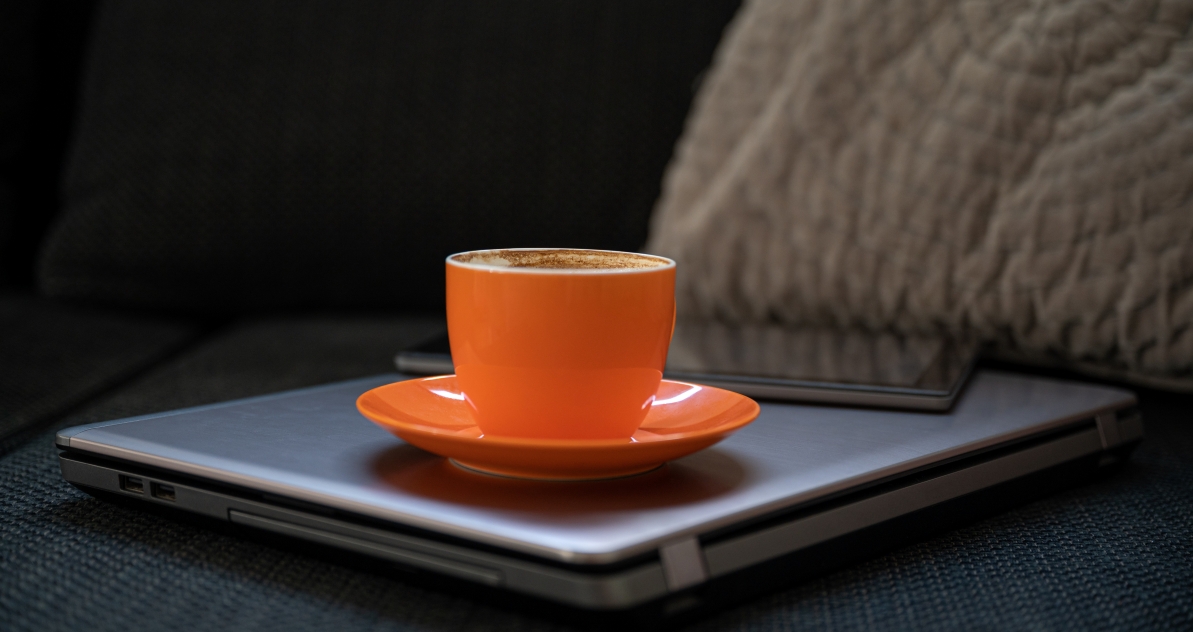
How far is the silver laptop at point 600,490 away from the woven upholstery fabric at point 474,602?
0.06ft

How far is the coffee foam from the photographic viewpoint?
485 millimetres

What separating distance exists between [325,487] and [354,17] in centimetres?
90

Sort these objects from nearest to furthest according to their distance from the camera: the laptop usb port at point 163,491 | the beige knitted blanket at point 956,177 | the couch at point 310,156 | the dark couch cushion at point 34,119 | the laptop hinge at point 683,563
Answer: the laptop hinge at point 683,563 → the laptop usb port at point 163,491 → the beige knitted blanket at point 956,177 → the couch at point 310,156 → the dark couch cushion at point 34,119

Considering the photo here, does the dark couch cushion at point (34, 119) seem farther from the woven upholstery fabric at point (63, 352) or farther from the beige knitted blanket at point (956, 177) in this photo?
the beige knitted blanket at point (956, 177)

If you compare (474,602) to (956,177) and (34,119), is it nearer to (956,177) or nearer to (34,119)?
(956,177)

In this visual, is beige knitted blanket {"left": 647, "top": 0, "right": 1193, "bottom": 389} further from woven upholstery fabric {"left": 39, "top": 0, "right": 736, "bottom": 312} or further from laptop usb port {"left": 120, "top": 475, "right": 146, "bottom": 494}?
laptop usb port {"left": 120, "top": 475, "right": 146, "bottom": 494}

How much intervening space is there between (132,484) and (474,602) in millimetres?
214

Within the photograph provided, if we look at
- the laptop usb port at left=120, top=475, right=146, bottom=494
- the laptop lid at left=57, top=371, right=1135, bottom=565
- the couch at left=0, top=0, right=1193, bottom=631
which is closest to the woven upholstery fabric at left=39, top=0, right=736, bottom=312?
the couch at left=0, top=0, right=1193, bottom=631

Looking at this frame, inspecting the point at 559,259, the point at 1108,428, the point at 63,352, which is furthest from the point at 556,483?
the point at 63,352

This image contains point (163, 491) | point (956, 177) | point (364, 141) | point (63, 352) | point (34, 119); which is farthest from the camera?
point (34, 119)

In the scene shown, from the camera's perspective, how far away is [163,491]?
47cm

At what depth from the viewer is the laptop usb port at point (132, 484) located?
47 cm

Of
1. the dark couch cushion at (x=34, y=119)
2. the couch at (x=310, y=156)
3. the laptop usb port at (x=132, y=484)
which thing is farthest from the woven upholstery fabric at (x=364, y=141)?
the laptop usb port at (x=132, y=484)

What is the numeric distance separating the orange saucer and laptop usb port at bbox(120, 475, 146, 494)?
0.41 feet
